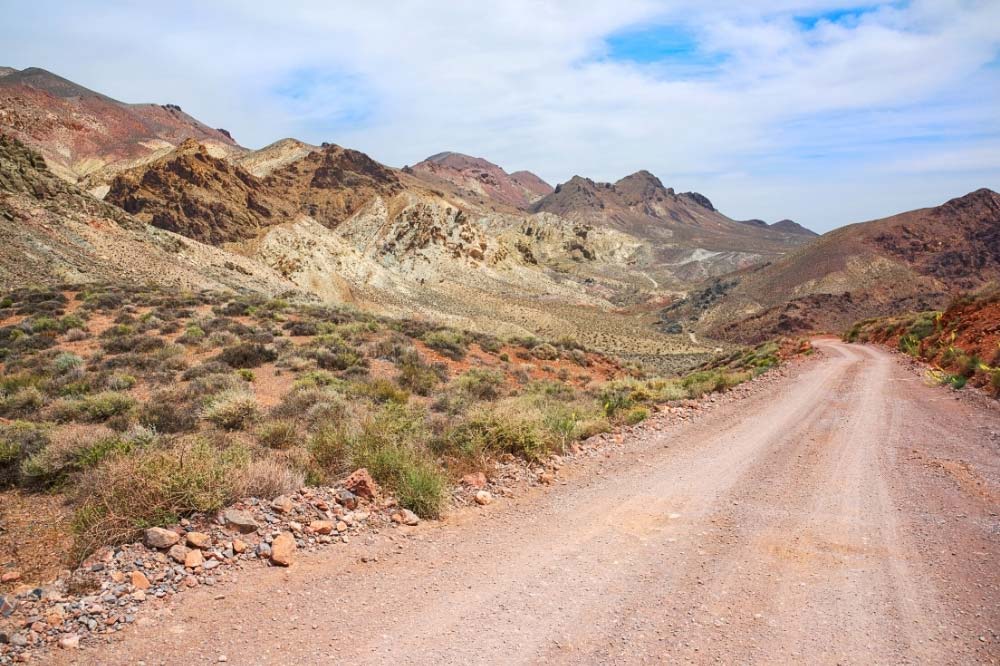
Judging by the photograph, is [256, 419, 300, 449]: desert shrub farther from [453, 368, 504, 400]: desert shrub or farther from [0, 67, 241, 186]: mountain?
[0, 67, 241, 186]: mountain

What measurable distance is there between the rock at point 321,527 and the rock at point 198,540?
884mm

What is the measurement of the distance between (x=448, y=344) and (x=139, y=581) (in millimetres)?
16710

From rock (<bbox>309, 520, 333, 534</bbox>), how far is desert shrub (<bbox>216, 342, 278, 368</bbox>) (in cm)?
1101

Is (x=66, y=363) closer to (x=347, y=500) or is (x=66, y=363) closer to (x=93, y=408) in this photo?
(x=93, y=408)

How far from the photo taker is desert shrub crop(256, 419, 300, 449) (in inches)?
334

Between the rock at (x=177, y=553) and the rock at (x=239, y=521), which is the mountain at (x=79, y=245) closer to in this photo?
the rock at (x=239, y=521)

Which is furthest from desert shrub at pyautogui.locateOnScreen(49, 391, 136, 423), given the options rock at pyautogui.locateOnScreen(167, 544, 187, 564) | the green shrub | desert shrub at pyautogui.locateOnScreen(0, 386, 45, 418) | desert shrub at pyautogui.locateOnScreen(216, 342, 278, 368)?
rock at pyautogui.locateOnScreen(167, 544, 187, 564)

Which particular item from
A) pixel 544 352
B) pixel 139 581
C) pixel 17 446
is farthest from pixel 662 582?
pixel 544 352

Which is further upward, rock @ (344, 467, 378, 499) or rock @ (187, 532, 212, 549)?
rock @ (344, 467, 378, 499)

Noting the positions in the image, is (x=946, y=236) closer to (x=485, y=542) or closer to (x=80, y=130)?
(x=485, y=542)

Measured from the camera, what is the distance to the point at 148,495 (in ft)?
15.8

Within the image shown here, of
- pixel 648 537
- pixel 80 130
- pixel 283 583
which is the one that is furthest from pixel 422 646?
pixel 80 130

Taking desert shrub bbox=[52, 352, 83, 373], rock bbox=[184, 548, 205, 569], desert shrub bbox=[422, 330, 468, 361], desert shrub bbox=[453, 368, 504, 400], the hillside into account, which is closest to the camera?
rock bbox=[184, 548, 205, 569]

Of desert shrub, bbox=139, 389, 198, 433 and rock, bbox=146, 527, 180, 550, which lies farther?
desert shrub, bbox=139, 389, 198, 433
